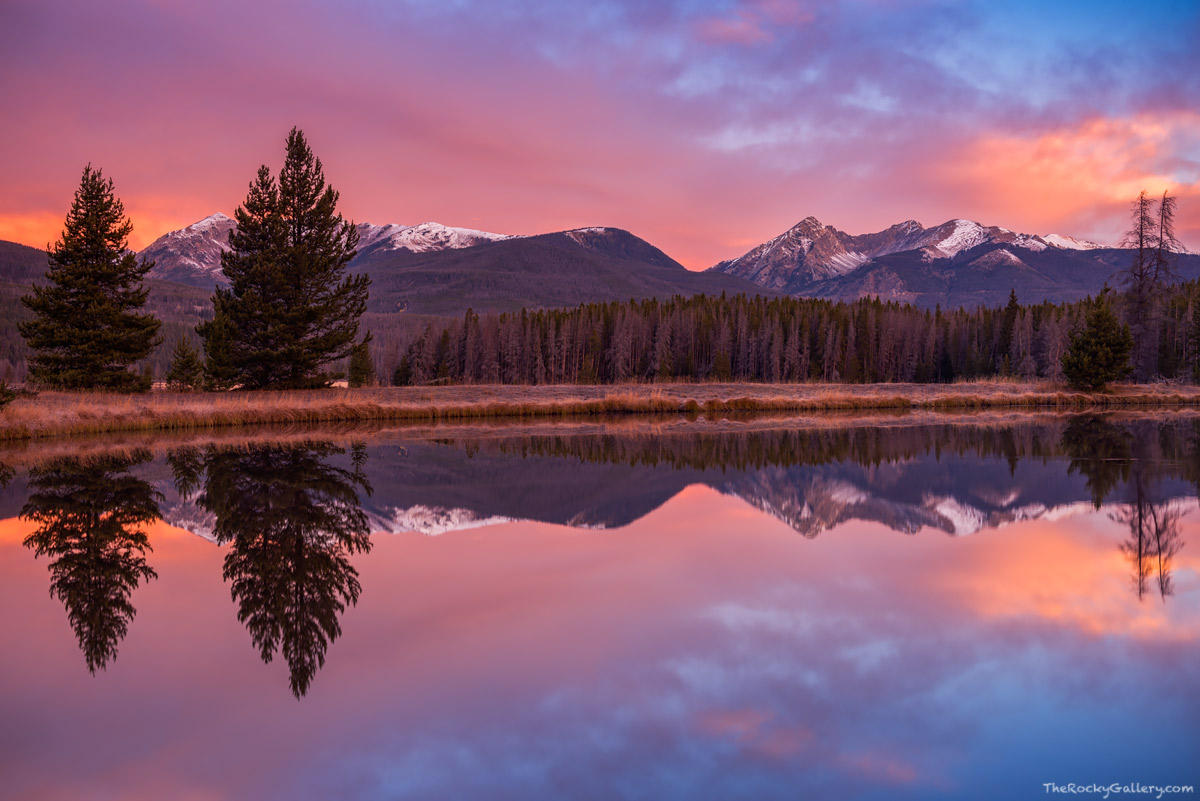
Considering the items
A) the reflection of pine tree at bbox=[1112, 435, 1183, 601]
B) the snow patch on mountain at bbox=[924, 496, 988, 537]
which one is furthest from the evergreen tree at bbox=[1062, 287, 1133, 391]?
the snow patch on mountain at bbox=[924, 496, 988, 537]

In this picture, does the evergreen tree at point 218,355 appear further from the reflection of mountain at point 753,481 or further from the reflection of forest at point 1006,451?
the reflection of forest at point 1006,451

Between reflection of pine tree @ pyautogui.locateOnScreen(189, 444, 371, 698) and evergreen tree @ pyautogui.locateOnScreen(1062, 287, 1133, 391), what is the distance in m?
49.2

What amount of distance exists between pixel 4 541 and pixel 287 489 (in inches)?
151

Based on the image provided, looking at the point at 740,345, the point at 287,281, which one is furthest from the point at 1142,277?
the point at 287,281

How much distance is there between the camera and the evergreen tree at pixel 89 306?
27.9 meters

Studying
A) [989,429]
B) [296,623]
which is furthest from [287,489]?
[989,429]

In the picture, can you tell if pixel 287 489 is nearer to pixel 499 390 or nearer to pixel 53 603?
pixel 53 603

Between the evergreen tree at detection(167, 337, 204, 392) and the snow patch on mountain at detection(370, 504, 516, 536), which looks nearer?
the snow patch on mountain at detection(370, 504, 516, 536)

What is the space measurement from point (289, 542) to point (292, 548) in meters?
0.33

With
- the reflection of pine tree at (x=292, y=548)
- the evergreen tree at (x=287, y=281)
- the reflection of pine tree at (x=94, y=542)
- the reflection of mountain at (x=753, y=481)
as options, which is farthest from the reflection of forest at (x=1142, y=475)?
the evergreen tree at (x=287, y=281)

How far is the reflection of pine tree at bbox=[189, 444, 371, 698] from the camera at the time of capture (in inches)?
218

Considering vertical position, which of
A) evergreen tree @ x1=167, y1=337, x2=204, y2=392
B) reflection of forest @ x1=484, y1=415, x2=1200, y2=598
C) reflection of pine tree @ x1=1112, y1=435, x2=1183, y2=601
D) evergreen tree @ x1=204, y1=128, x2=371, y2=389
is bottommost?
reflection of forest @ x1=484, y1=415, x2=1200, y2=598

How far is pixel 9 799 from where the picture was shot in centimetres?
346

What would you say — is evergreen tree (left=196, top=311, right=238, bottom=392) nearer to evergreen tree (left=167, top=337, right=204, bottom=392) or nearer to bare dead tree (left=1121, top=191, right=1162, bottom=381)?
evergreen tree (left=167, top=337, right=204, bottom=392)
